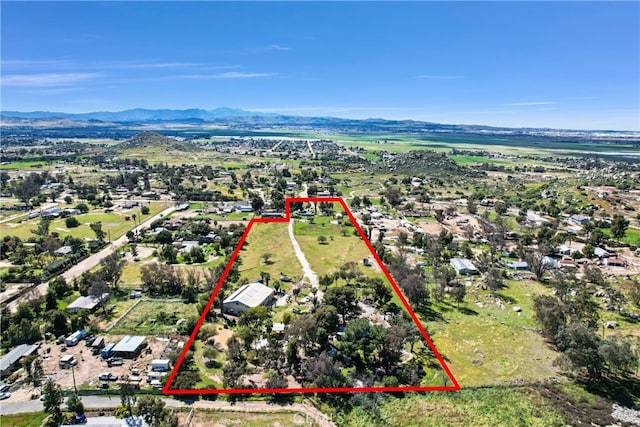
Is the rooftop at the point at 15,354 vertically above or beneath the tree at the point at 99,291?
beneath

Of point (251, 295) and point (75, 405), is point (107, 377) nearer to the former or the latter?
point (75, 405)

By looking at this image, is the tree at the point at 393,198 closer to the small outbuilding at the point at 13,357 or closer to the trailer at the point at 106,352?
the trailer at the point at 106,352

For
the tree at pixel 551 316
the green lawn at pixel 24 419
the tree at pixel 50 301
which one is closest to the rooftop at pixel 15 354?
the green lawn at pixel 24 419

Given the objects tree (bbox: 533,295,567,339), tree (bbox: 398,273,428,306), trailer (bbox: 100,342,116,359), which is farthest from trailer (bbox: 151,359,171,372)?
tree (bbox: 533,295,567,339)

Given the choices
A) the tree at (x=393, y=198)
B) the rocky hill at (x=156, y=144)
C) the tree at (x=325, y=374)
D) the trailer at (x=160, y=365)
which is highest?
the rocky hill at (x=156, y=144)

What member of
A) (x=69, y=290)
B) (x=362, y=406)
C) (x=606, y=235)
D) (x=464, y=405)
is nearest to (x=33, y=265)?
(x=69, y=290)

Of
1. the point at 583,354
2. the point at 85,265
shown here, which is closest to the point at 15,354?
the point at 85,265
